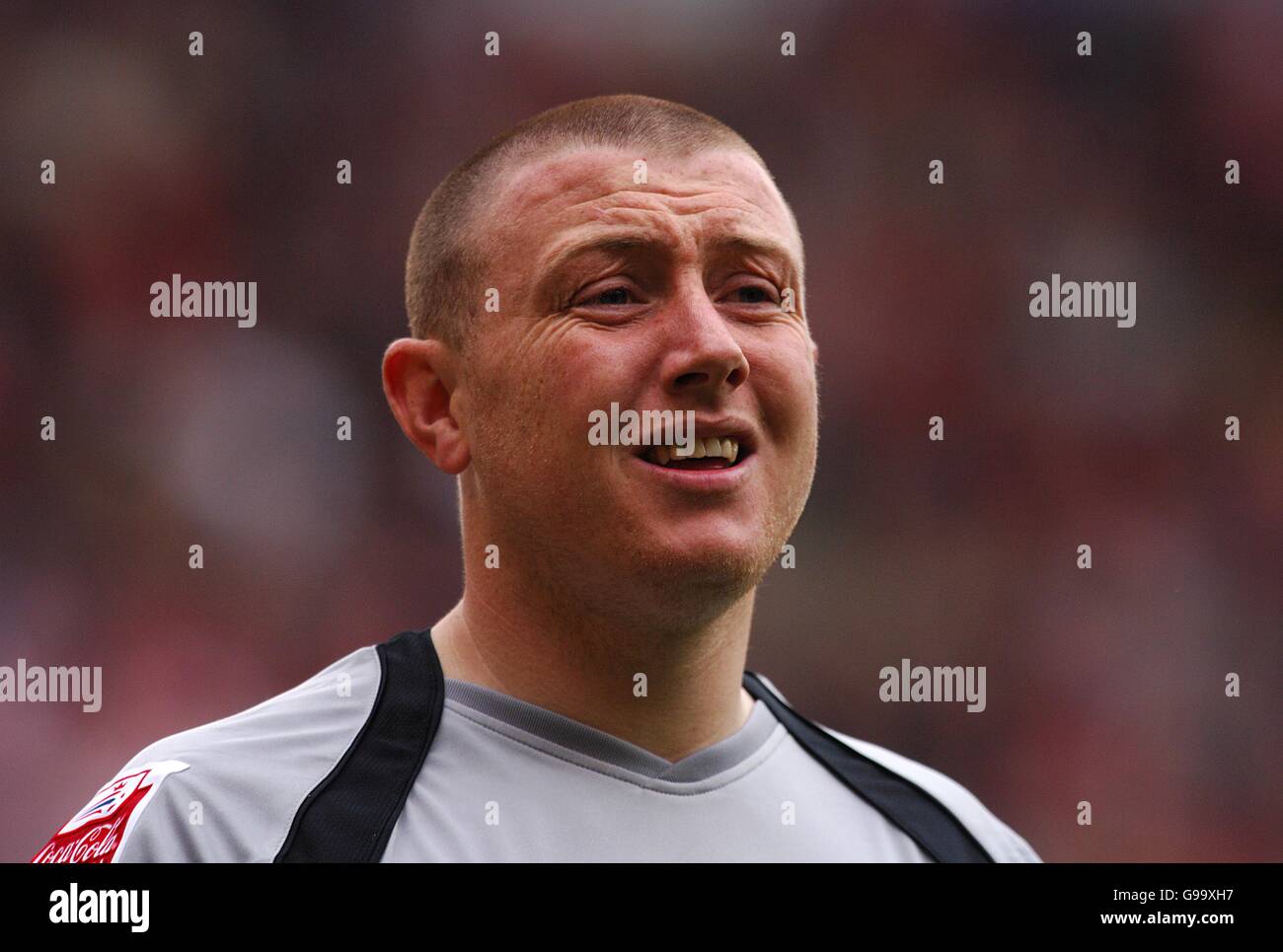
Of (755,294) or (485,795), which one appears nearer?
(485,795)

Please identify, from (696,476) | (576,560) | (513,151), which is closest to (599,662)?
(576,560)

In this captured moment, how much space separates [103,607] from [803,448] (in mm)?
3229

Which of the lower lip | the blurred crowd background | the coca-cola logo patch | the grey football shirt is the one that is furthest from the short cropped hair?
the blurred crowd background

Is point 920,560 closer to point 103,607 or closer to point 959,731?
point 959,731

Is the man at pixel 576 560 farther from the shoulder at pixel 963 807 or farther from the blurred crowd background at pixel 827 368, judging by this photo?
the blurred crowd background at pixel 827 368

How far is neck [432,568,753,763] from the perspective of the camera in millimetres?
2066

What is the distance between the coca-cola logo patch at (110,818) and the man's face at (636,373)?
25.4 inches

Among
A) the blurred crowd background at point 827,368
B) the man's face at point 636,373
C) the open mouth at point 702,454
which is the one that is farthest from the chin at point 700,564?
the blurred crowd background at point 827,368

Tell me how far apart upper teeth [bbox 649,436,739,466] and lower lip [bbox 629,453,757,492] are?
0.05ft

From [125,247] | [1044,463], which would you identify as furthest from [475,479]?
[1044,463]

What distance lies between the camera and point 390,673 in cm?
213

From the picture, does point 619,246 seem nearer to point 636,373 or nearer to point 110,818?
point 636,373

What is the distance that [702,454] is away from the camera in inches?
77.2

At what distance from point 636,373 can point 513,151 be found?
1.62ft
